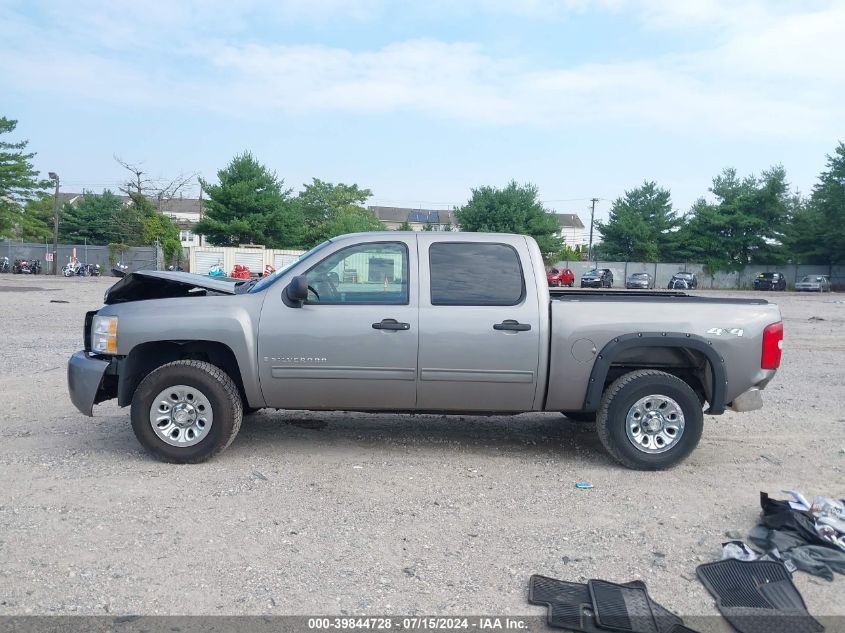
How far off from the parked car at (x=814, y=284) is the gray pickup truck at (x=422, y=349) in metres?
53.7

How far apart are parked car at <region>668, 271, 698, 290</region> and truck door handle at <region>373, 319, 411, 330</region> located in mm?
49701

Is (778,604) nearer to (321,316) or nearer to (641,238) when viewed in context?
(321,316)

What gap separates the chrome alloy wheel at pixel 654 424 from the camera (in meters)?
5.83

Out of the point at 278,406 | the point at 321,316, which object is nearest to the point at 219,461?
the point at 278,406

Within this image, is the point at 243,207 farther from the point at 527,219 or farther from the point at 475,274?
the point at 475,274

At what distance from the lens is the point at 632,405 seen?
5820 millimetres

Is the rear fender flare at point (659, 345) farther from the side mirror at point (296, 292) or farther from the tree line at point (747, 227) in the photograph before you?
the tree line at point (747, 227)

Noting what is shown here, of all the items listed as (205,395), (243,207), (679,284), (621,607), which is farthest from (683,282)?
(621,607)

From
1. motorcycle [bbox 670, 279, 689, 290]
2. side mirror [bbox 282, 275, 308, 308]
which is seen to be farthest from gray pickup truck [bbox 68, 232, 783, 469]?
motorcycle [bbox 670, 279, 689, 290]

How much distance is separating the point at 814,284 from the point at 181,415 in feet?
184

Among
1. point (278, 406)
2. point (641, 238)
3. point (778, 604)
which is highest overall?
point (641, 238)

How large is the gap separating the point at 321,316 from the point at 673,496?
9.55ft

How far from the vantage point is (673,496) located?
5.30m

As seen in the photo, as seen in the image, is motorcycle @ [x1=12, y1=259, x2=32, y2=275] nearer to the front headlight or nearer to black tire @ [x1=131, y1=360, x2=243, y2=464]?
the front headlight
